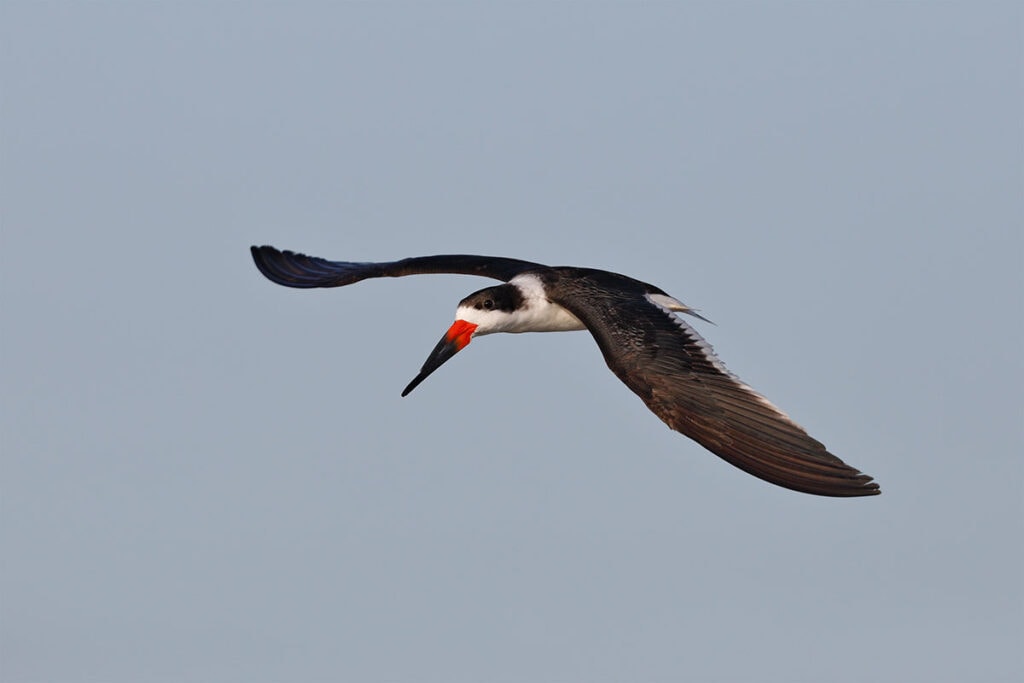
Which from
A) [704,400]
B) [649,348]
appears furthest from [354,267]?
[704,400]

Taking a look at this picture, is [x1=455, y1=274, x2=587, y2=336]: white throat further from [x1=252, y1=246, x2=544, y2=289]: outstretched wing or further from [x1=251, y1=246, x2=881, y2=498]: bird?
[x1=252, y1=246, x2=544, y2=289]: outstretched wing

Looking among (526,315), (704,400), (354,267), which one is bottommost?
(704,400)

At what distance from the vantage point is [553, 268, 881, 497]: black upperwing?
11156 mm

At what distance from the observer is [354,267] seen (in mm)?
17844

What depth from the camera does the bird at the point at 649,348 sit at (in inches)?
446

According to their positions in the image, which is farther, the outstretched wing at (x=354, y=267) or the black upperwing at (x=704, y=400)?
the outstretched wing at (x=354, y=267)

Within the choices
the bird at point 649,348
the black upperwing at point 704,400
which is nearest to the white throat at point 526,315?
the bird at point 649,348

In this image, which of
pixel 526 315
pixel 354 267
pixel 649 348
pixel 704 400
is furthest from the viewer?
pixel 354 267

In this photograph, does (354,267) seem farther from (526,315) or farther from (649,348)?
(649,348)

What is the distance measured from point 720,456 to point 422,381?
3.79 meters

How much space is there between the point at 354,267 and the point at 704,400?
677cm

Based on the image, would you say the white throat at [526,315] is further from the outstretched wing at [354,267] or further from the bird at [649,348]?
the outstretched wing at [354,267]

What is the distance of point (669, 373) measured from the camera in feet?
40.8

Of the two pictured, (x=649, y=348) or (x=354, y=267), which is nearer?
(x=649, y=348)
